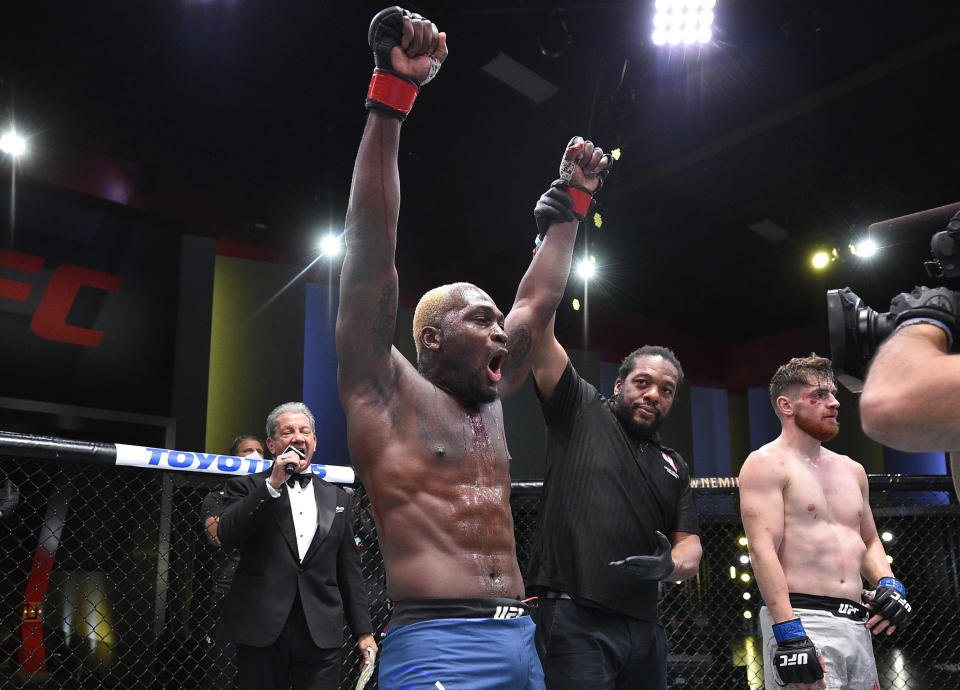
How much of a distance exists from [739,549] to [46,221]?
23.1 ft

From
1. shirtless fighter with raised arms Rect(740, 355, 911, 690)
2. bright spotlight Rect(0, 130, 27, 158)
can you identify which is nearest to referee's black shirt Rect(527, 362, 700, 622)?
shirtless fighter with raised arms Rect(740, 355, 911, 690)

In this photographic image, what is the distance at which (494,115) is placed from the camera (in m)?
7.28

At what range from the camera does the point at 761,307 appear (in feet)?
38.2

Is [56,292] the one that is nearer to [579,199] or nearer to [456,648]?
[579,199]

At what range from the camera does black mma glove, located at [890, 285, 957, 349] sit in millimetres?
1182

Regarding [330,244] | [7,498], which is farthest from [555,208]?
[330,244]

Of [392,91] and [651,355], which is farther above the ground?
[392,91]

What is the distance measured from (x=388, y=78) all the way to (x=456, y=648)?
3.89 feet

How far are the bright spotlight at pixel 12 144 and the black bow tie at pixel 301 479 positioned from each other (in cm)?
411

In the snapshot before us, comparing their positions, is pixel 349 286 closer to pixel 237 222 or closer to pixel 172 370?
pixel 172 370

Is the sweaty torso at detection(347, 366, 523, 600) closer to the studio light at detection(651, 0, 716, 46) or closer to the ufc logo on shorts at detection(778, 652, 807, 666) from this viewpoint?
the ufc logo on shorts at detection(778, 652, 807, 666)

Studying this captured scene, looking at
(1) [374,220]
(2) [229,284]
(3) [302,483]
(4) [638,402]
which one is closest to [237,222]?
(2) [229,284]

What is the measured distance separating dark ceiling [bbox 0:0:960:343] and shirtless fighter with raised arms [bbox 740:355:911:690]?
387cm

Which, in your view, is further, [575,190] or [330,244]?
[330,244]
